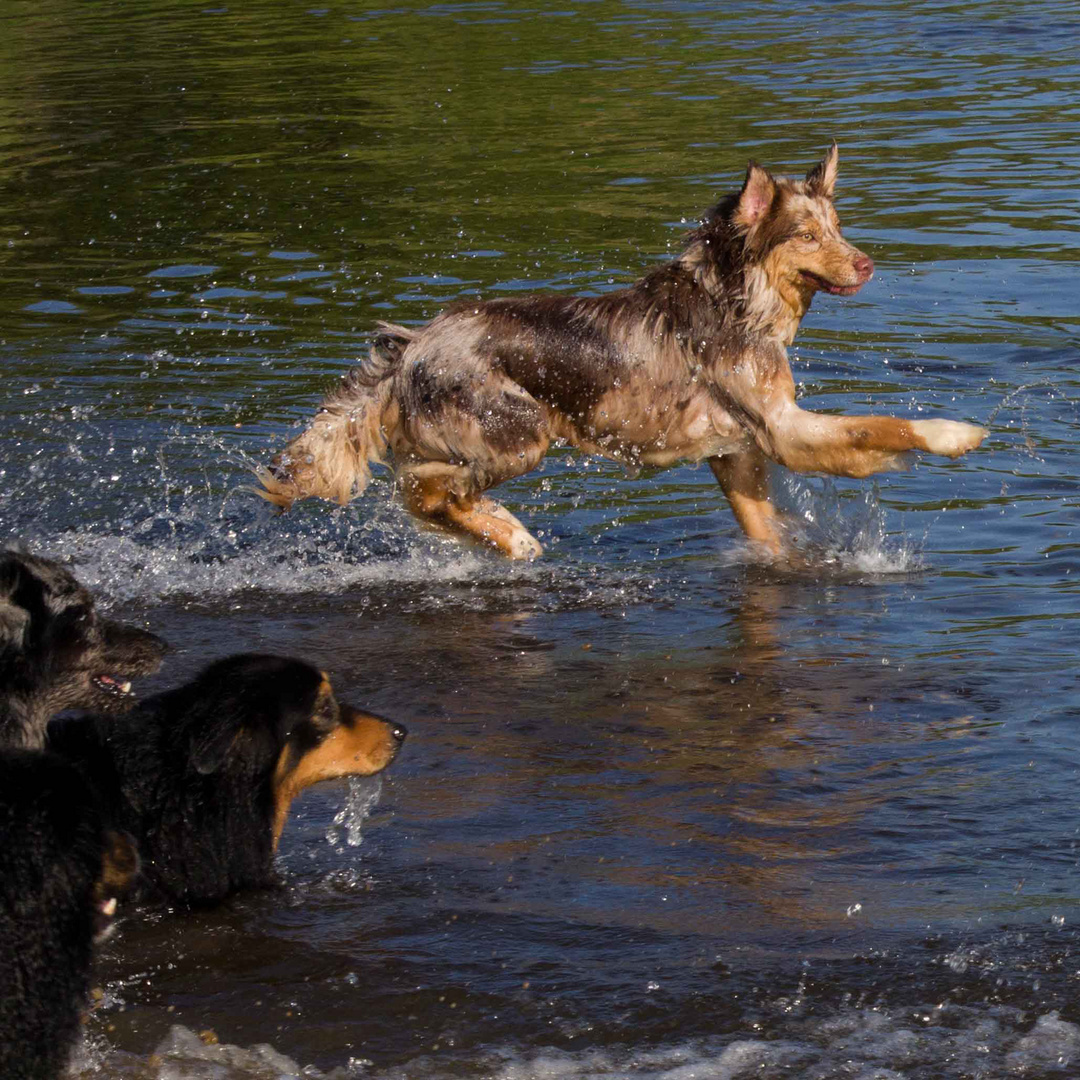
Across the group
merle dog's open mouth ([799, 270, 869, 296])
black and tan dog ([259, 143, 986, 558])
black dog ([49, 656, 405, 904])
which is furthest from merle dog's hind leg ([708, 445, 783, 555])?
black dog ([49, 656, 405, 904])

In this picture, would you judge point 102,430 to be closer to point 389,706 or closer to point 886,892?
point 389,706

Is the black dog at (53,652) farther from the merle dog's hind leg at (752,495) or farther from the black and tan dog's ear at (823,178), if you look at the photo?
the black and tan dog's ear at (823,178)

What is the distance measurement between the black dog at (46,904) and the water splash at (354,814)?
1606 millimetres

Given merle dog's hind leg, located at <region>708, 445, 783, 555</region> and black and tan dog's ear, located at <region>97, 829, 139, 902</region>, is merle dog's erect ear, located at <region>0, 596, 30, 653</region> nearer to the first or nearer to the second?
black and tan dog's ear, located at <region>97, 829, 139, 902</region>

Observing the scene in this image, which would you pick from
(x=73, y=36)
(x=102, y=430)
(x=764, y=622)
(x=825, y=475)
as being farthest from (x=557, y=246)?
(x=73, y=36)

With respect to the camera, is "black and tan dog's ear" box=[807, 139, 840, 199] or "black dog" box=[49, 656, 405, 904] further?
"black and tan dog's ear" box=[807, 139, 840, 199]

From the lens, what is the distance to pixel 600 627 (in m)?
8.06

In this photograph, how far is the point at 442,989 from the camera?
16.7 feet

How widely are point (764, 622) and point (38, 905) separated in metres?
4.45

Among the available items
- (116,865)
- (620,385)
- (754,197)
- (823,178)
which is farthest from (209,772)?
(823,178)

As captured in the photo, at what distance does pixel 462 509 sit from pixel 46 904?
15.9 ft

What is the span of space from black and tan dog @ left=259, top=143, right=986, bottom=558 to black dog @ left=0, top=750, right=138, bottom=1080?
439cm

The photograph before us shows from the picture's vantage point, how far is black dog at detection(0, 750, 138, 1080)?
4191mm

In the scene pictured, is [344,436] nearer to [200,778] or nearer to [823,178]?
[823,178]
